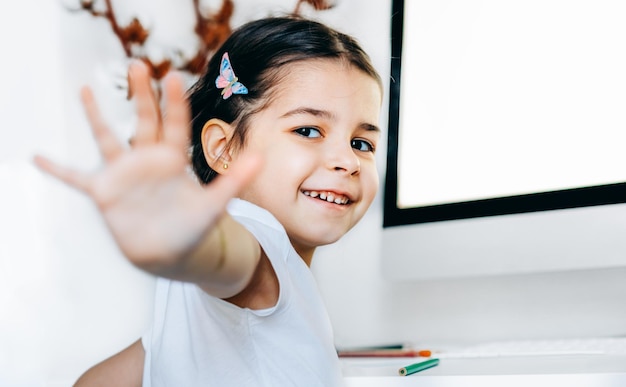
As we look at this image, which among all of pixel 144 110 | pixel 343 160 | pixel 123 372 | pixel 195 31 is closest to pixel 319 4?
pixel 195 31

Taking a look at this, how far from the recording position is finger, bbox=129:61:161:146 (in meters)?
0.31

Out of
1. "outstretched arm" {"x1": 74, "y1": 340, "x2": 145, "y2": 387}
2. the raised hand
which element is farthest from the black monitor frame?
the raised hand

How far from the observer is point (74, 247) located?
1.10 metres

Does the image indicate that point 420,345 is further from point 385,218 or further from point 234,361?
point 234,361

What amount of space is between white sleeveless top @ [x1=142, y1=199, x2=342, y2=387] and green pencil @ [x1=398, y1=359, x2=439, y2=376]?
51 millimetres

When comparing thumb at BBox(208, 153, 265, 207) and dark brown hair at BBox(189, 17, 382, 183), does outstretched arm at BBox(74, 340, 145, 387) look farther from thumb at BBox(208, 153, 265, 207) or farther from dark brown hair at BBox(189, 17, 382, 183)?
thumb at BBox(208, 153, 265, 207)

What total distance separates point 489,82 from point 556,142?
0.10 m

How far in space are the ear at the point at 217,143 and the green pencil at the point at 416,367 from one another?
0.26m

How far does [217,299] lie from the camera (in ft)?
1.48

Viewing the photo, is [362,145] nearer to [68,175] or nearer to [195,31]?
[68,175]

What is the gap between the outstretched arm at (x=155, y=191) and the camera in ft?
0.99

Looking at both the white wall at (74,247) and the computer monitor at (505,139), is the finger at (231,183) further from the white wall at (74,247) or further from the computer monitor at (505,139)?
the white wall at (74,247)

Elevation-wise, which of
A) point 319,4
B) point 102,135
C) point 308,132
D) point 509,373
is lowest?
point 509,373

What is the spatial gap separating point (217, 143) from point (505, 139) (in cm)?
30
